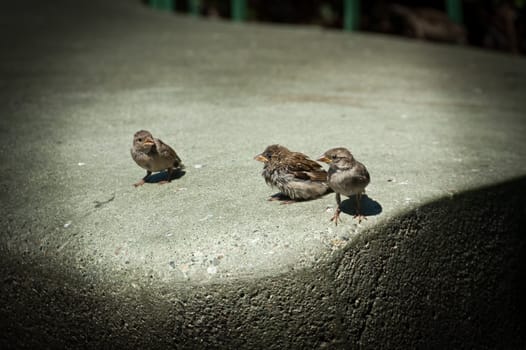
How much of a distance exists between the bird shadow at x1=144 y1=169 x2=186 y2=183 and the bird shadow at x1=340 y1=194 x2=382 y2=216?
1.27 metres

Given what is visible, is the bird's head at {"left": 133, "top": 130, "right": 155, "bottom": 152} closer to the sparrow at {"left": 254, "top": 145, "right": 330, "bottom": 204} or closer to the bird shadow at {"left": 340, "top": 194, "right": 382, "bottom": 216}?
the sparrow at {"left": 254, "top": 145, "right": 330, "bottom": 204}

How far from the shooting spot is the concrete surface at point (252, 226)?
10.9 feet

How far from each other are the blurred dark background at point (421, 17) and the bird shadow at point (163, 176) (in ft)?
22.3

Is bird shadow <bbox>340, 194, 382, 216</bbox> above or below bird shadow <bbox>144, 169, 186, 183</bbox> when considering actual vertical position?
above

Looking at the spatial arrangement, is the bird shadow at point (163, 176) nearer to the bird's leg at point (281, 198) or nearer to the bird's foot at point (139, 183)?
the bird's foot at point (139, 183)

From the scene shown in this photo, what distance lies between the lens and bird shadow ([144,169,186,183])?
433cm

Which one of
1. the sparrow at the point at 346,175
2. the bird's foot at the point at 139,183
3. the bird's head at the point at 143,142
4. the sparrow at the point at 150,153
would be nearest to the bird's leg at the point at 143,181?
the bird's foot at the point at 139,183

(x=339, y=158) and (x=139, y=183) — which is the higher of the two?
(x=339, y=158)

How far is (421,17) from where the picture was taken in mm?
10367

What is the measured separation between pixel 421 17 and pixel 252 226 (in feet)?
26.1

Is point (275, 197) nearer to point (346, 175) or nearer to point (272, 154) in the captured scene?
point (272, 154)

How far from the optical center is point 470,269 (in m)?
4.07

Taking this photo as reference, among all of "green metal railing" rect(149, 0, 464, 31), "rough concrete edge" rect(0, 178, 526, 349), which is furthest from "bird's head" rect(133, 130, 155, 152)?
"green metal railing" rect(149, 0, 464, 31)

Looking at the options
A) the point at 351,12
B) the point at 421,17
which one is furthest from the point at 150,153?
the point at 421,17
